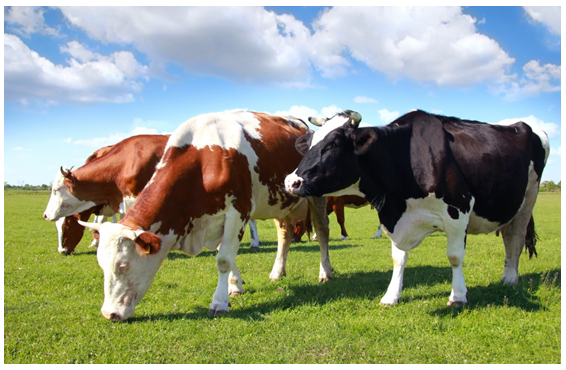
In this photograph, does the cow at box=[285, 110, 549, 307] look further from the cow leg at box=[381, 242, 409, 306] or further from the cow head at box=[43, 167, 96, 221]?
the cow head at box=[43, 167, 96, 221]

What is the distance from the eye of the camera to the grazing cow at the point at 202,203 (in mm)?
5434

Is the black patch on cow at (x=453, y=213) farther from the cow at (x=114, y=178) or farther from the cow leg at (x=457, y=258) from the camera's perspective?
the cow at (x=114, y=178)

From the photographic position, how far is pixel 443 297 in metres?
6.64

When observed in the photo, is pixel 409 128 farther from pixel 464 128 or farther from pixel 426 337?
pixel 426 337

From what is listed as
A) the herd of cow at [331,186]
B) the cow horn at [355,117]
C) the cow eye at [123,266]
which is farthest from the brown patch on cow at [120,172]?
the cow horn at [355,117]

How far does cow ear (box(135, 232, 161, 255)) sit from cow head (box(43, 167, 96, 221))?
241 inches

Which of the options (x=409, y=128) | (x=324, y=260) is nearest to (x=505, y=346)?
(x=409, y=128)

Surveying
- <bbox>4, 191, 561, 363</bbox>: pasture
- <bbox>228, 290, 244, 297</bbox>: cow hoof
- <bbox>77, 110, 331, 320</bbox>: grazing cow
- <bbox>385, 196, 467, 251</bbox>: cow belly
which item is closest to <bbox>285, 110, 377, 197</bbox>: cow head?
<bbox>385, 196, 467, 251</bbox>: cow belly

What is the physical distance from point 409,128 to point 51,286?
255 inches

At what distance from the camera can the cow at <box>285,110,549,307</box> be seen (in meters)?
5.76

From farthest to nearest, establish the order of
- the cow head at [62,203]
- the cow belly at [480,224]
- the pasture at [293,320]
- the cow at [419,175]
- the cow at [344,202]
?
the cow at [344,202] → the cow head at [62,203] → the cow belly at [480,224] → the cow at [419,175] → the pasture at [293,320]

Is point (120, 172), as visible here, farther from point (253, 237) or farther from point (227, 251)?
point (227, 251)

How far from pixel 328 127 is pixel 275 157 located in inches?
66.4

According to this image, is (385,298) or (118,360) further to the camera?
(385,298)
